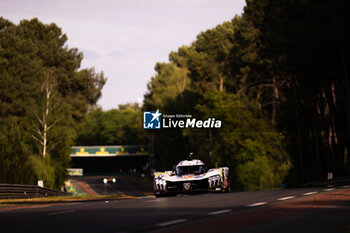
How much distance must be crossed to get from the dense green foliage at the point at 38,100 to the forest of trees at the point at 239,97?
12 cm

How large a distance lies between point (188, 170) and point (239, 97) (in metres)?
54.7

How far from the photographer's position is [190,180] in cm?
2402

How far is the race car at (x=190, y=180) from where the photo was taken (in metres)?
24.0

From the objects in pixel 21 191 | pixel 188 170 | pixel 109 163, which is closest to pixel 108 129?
pixel 109 163

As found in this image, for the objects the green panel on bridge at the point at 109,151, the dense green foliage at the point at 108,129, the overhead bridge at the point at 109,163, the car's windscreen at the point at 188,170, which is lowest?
the car's windscreen at the point at 188,170

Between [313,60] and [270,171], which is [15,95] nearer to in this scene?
[270,171]

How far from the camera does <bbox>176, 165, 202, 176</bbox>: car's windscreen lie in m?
24.8

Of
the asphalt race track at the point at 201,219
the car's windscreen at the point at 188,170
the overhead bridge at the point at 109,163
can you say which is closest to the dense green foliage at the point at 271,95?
the car's windscreen at the point at 188,170

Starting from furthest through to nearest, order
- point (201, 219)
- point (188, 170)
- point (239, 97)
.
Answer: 1. point (239, 97)
2. point (188, 170)
3. point (201, 219)

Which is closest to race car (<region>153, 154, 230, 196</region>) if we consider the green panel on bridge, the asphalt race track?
the asphalt race track

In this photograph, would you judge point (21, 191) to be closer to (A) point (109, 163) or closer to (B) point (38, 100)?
(B) point (38, 100)

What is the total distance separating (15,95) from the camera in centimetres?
6906

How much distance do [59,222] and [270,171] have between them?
58.0 metres

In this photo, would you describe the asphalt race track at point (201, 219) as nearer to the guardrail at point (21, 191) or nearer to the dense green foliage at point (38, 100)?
the guardrail at point (21, 191)
